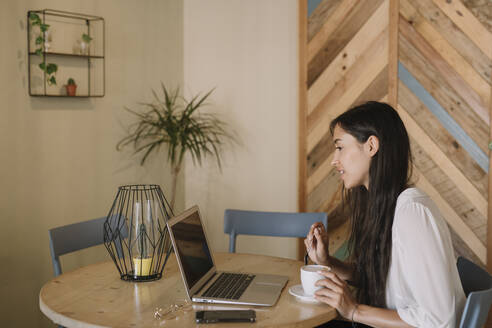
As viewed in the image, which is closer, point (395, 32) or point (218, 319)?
point (218, 319)

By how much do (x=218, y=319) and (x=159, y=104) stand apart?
8.49 feet

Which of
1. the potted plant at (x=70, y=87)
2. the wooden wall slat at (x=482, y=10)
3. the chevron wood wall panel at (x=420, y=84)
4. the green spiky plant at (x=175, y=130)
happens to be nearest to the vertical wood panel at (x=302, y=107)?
the chevron wood wall panel at (x=420, y=84)

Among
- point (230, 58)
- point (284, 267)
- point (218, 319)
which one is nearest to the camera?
point (218, 319)

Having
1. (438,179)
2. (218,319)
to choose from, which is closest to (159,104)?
(438,179)

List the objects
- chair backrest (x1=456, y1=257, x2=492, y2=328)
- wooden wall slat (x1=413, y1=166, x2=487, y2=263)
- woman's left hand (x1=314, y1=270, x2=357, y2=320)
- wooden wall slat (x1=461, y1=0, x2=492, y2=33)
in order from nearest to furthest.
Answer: chair backrest (x1=456, y1=257, x2=492, y2=328) < woman's left hand (x1=314, y1=270, x2=357, y2=320) < wooden wall slat (x1=461, y1=0, x2=492, y2=33) < wooden wall slat (x1=413, y1=166, x2=487, y2=263)

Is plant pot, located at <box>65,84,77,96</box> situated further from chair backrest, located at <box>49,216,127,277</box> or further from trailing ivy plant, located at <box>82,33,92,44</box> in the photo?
chair backrest, located at <box>49,216,127,277</box>

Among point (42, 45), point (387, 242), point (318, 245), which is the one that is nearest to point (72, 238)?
point (318, 245)

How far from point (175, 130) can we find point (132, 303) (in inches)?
82.4

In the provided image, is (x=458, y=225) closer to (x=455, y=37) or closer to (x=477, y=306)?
(x=455, y=37)

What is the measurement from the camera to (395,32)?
341cm

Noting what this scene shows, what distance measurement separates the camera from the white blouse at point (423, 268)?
1.48 meters

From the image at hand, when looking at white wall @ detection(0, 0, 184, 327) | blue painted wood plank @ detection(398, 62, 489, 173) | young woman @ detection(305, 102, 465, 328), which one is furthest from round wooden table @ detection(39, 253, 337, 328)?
blue painted wood plank @ detection(398, 62, 489, 173)

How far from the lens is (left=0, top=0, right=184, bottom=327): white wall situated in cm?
290

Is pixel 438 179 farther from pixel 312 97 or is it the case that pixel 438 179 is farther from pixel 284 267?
pixel 284 267
